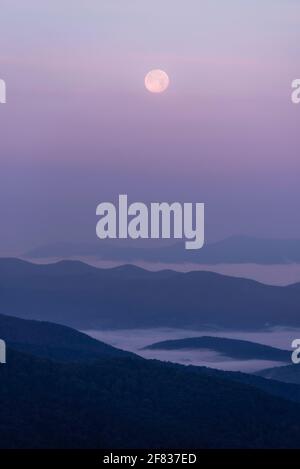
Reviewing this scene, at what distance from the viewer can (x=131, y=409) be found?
32875 millimetres

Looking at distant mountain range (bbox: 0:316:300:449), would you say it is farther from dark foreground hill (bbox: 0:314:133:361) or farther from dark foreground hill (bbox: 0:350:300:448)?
dark foreground hill (bbox: 0:314:133:361)

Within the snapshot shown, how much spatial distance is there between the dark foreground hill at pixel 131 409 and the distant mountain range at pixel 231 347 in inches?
61.1

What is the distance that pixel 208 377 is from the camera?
35812mm

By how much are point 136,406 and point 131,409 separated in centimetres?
48

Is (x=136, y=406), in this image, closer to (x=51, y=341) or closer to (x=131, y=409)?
(x=131, y=409)

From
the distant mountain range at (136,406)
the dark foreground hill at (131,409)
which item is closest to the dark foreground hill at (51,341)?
the distant mountain range at (136,406)

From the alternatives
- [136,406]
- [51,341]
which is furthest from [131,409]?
[51,341]

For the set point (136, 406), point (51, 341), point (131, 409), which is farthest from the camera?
point (51, 341)

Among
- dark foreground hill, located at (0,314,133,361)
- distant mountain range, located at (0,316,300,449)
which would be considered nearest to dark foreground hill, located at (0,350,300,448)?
distant mountain range, located at (0,316,300,449)

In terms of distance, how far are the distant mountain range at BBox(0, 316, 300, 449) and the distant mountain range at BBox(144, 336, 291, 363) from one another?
894 mm

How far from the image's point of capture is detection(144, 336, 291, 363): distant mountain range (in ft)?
124

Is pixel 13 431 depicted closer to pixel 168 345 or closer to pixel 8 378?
pixel 8 378

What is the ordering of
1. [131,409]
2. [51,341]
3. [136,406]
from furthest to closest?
[51,341]
[136,406]
[131,409]
